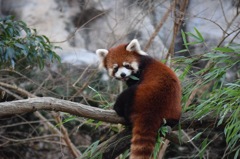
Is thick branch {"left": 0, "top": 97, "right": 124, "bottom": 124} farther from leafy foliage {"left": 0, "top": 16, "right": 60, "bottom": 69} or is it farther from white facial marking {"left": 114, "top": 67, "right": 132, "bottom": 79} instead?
leafy foliage {"left": 0, "top": 16, "right": 60, "bottom": 69}

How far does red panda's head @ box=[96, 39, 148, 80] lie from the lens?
3.48m

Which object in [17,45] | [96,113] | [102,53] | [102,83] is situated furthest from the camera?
[102,83]

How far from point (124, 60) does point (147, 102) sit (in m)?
0.63

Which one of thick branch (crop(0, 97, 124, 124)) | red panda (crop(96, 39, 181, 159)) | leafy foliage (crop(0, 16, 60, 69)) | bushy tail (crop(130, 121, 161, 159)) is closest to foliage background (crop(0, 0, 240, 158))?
leafy foliage (crop(0, 16, 60, 69))

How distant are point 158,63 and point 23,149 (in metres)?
3.32

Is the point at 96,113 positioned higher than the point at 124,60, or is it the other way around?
the point at 124,60

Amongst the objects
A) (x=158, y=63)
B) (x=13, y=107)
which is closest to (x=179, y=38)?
(x=158, y=63)

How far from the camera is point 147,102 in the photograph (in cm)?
302

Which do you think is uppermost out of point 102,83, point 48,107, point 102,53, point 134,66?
point 102,53

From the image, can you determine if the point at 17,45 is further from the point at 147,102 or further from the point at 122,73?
the point at 147,102

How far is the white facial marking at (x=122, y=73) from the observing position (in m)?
3.44

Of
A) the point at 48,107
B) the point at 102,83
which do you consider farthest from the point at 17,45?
the point at 102,83

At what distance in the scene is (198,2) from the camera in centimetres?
614

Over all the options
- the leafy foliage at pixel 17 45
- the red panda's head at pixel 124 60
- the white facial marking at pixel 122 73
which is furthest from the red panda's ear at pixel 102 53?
the leafy foliage at pixel 17 45
